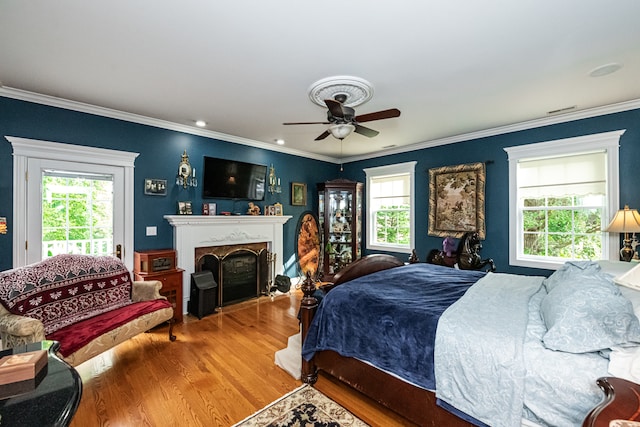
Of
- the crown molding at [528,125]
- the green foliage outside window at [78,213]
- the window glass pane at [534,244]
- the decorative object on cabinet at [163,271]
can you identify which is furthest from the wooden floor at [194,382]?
the crown molding at [528,125]

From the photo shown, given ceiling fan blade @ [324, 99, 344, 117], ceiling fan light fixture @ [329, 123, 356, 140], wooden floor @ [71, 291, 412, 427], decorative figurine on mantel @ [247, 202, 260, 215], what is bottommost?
wooden floor @ [71, 291, 412, 427]

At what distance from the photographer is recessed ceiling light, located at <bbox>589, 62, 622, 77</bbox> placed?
2383 millimetres

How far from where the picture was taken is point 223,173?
4.40 meters

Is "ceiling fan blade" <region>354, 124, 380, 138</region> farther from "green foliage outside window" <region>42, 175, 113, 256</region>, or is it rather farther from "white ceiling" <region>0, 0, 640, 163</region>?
"green foliage outside window" <region>42, 175, 113, 256</region>

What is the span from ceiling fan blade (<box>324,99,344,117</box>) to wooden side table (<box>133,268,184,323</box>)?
2.76m

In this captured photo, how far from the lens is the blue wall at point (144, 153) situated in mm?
2883

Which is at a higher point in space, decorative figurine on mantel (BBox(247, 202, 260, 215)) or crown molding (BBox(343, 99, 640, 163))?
crown molding (BBox(343, 99, 640, 163))

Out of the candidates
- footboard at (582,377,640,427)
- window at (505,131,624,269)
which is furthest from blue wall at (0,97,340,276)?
footboard at (582,377,640,427)

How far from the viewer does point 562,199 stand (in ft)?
12.3

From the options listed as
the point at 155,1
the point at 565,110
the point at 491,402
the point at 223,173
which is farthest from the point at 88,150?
the point at 565,110

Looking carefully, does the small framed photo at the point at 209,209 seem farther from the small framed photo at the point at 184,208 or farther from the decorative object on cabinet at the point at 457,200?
the decorative object on cabinet at the point at 457,200

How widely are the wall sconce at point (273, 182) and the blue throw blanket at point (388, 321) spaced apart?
284 cm

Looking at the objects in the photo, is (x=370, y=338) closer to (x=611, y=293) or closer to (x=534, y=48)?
(x=611, y=293)

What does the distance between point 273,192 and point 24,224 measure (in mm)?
3130
